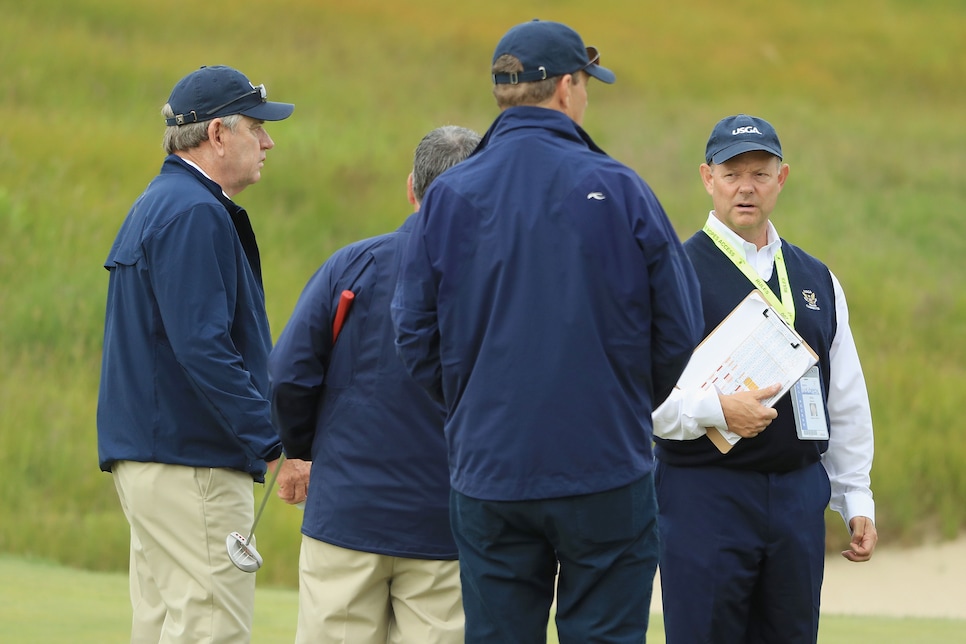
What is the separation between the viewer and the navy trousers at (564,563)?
248 cm

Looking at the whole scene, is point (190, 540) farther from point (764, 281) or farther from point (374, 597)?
point (764, 281)

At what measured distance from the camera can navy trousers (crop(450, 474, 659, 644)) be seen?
2477 millimetres

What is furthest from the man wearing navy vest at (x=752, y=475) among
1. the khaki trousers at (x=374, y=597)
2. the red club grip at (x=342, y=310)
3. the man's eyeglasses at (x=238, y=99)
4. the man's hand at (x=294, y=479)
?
the man's eyeglasses at (x=238, y=99)

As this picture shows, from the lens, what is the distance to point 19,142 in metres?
12.0

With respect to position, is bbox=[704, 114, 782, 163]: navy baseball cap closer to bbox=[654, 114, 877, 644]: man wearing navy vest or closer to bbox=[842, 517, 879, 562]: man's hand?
bbox=[654, 114, 877, 644]: man wearing navy vest

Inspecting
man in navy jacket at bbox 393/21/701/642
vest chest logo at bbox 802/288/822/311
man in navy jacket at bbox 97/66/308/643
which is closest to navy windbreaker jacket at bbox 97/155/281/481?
man in navy jacket at bbox 97/66/308/643

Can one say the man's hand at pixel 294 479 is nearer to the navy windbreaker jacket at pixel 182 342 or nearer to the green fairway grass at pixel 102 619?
the navy windbreaker jacket at pixel 182 342

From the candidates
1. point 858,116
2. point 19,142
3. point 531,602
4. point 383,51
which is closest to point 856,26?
point 858,116

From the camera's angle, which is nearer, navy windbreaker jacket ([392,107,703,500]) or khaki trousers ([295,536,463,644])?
navy windbreaker jacket ([392,107,703,500])

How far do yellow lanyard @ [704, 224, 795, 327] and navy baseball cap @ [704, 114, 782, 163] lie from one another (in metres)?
0.22

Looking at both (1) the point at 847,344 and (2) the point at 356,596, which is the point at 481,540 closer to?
(2) the point at 356,596

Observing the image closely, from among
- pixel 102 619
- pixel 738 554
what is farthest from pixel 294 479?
pixel 102 619

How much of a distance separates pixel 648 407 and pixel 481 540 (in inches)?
16.3

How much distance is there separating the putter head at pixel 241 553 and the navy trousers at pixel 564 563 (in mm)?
773
